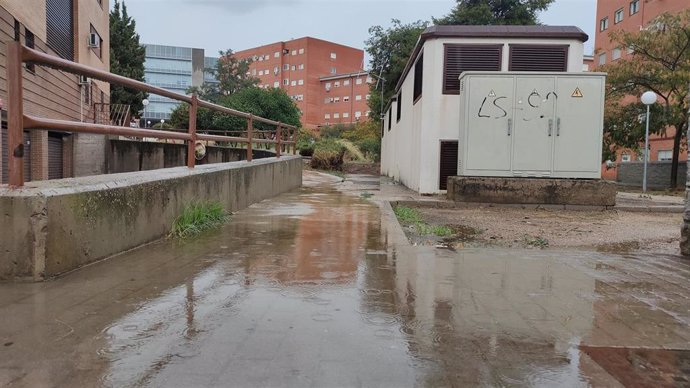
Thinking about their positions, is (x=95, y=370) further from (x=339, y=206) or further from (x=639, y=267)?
(x=339, y=206)

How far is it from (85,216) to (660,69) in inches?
947

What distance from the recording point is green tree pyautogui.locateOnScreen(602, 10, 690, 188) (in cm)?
2169

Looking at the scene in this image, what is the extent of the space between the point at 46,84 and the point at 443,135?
1167cm

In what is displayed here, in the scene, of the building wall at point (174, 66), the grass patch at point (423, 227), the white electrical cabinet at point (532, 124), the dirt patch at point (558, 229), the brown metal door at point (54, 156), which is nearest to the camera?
the dirt patch at point (558, 229)

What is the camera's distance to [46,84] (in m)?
15.5

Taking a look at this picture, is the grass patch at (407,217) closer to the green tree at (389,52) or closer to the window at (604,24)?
the green tree at (389,52)

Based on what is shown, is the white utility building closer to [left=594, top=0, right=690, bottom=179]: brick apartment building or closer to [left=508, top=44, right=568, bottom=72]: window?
[left=508, top=44, right=568, bottom=72]: window

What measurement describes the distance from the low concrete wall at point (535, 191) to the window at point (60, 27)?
1447 cm

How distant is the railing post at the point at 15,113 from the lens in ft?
12.4

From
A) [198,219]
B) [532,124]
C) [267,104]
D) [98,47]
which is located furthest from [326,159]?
[198,219]

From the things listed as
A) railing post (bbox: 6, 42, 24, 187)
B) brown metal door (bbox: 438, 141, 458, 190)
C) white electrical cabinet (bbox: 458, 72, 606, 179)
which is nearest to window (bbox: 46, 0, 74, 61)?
brown metal door (bbox: 438, 141, 458, 190)

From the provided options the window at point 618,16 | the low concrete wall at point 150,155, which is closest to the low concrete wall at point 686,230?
the low concrete wall at point 150,155

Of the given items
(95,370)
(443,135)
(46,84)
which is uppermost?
(46,84)

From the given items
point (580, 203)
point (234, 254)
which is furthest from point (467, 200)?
point (234, 254)
